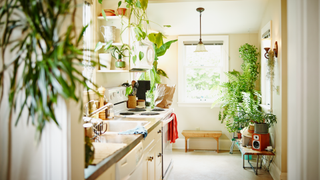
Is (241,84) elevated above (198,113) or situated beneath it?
elevated above

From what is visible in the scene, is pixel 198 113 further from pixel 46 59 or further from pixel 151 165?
pixel 46 59

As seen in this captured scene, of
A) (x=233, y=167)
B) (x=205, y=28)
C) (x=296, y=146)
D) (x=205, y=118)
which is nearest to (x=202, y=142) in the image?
(x=205, y=118)

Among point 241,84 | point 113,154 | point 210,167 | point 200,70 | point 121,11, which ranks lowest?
point 210,167

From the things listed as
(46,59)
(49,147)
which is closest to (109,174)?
(49,147)

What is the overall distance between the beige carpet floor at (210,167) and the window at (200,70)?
0.99 metres

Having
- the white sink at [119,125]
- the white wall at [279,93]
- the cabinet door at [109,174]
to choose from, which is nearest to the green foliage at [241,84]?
the white wall at [279,93]

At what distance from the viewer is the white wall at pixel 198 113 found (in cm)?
511

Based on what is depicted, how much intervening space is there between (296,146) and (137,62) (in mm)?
2077

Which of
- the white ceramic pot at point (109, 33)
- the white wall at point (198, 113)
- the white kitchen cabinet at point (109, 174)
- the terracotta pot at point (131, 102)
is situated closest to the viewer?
the white kitchen cabinet at point (109, 174)

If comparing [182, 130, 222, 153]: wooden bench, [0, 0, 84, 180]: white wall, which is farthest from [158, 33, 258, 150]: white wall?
[0, 0, 84, 180]: white wall

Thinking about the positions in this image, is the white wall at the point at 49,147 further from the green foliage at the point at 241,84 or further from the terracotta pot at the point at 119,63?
the green foliage at the point at 241,84

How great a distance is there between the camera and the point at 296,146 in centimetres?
128

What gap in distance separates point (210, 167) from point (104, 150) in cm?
300

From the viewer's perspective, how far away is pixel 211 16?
4.52 meters
